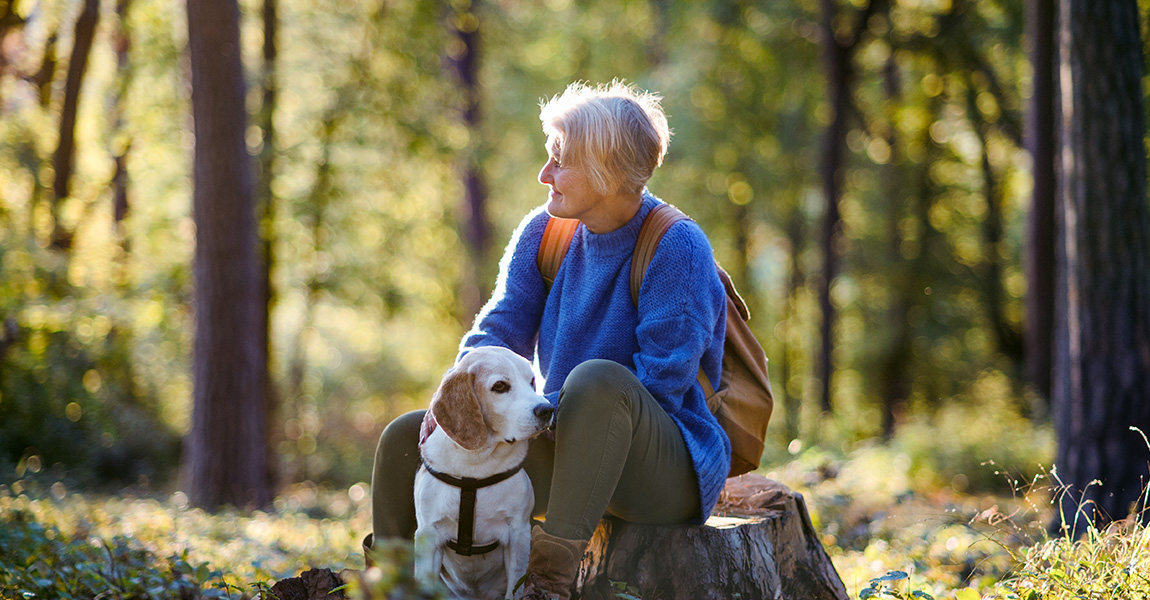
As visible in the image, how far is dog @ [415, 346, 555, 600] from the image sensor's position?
277 centimetres

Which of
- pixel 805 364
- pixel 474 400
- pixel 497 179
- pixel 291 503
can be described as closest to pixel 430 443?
pixel 474 400

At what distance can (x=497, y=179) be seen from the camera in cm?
1761

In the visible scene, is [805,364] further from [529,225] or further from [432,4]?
[529,225]

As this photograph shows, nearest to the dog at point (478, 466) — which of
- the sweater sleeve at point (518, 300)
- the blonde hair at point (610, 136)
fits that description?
the sweater sleeve at point (518, 300)

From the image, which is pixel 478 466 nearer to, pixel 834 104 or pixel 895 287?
pixel 834 104

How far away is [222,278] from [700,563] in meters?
5.59

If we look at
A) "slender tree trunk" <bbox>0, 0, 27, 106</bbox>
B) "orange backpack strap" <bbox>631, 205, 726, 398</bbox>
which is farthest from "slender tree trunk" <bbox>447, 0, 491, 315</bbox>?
"orange backpack strap" <bbox>631, 205, 726, 398</bbox>

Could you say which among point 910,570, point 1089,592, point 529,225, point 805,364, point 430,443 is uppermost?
point 529,225

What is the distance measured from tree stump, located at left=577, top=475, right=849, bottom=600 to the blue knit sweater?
13cm

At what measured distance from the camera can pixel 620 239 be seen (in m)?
3.20

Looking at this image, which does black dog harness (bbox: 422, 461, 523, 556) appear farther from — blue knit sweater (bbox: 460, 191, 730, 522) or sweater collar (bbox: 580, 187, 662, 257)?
sweater collar (bbox: 580, 187, 662, 257)

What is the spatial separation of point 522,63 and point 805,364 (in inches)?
409

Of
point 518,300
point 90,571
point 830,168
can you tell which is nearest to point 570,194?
point 518,300

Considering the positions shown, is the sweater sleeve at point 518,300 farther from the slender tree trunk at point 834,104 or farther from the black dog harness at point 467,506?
the slender tree trunk at point 834,104
